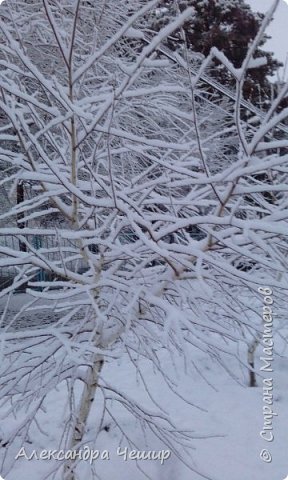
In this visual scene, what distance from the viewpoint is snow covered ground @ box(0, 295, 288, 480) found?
2.07 metres

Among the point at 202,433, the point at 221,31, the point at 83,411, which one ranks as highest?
Answer: the point at 221,31

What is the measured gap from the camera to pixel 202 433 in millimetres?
2248

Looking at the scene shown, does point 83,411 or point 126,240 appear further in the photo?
point 126,240

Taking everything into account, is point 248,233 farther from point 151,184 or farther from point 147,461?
point 147,461

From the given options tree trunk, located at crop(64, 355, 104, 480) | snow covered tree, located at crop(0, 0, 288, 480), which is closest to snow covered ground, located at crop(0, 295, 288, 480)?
tree trunk, located at crop(64, 355, 104, 480)

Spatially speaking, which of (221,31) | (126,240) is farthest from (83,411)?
(221,31)

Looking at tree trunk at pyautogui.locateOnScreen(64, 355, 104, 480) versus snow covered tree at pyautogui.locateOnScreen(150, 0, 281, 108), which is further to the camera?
snow covered tree at pyautogui.locateOnScreen(150, 0, 281, 108)

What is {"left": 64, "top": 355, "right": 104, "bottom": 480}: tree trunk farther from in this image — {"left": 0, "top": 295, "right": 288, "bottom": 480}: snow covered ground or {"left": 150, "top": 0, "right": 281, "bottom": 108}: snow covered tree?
{"left": 150, "top": 0, "right": 281, "bottom": 108}: snow covered tree

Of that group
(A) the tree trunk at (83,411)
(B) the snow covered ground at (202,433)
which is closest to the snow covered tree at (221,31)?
(B) the snow covered ground at (202,433)

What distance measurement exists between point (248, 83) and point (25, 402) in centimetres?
231

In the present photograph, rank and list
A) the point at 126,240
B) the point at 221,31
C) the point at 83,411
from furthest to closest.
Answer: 1. the point at 221,31
2. the point at 126,240
3. the point at 83,411

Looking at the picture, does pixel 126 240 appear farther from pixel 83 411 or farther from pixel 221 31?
pixel 221 31

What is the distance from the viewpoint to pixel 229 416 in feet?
8.62

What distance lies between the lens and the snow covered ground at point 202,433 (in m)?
2.07
